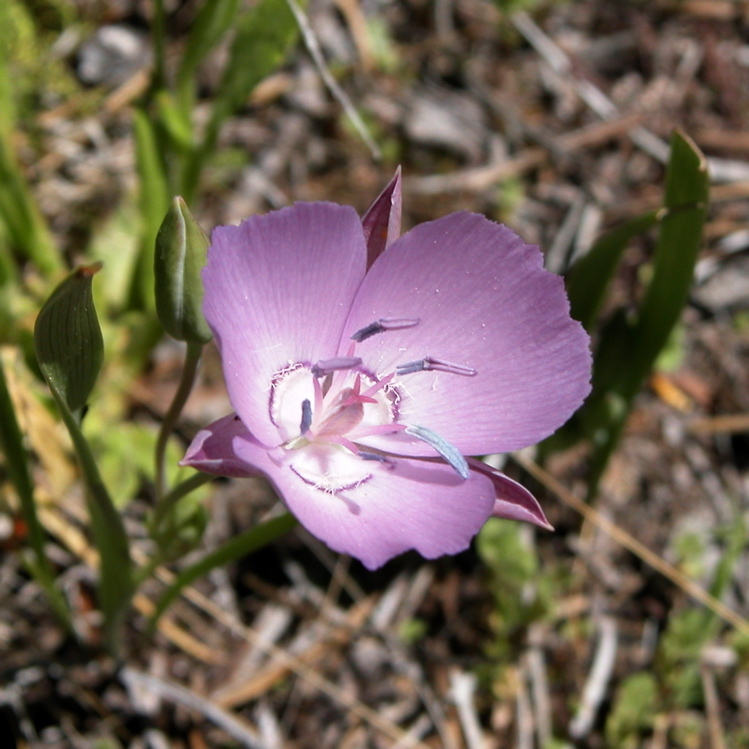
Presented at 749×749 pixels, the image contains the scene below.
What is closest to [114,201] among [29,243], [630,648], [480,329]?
[29,243]

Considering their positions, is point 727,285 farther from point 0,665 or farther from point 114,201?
point 0,665

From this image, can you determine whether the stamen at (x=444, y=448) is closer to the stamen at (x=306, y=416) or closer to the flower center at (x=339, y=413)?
the flower center at (x=339, y=413)

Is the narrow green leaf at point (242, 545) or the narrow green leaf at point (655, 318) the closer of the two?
the narrow green leaf at point (242, 545)

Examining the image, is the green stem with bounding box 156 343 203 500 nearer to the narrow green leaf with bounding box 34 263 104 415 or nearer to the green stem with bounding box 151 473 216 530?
the green stem with bounding box 151 473 216 530

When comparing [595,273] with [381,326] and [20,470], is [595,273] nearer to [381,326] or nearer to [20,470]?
[381,326]

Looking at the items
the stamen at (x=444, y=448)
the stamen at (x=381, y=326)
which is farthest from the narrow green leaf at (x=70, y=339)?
the stamen at (x=444, y=448)

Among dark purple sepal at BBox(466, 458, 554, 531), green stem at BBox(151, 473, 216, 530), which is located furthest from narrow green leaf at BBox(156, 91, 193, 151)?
dark purple sepal at BBox(466, 458, 554, 531)
